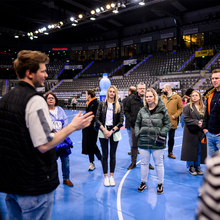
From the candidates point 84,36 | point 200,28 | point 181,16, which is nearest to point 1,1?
point 84,36

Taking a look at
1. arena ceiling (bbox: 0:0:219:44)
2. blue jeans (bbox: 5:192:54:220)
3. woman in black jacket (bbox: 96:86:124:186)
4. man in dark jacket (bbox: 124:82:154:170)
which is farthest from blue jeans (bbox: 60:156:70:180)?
arena ceiling (bbox: 0:0:219:44)

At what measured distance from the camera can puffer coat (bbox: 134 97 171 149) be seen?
3.39 meters

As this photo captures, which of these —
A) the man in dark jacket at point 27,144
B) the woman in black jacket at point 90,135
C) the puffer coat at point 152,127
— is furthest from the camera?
the woman in black jacket at point 90,135

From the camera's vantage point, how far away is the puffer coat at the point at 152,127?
3.39 meters

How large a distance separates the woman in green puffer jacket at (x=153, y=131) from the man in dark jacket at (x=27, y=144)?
2255 millimetres

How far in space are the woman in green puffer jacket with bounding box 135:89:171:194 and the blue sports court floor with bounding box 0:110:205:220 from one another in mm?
287

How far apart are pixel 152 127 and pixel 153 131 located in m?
0.07

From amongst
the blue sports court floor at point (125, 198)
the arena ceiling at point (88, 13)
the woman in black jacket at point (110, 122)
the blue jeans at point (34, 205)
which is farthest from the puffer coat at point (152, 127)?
the arena ceiling at point (88, 13)

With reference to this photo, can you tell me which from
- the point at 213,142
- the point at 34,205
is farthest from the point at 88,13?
the point at 34,205

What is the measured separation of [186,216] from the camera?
2.80 metres

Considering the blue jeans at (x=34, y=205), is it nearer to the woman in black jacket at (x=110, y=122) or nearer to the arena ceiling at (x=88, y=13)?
the woman in black jacket at (x=110, y=122)

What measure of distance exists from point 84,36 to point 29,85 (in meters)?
34.7

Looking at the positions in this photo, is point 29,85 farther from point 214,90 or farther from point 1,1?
point 1,1

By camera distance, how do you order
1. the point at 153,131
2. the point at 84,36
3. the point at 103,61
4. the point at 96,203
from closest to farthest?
the point at 96,203 → the point at 153,131 → the point at 103,61 → the point at 84,36
